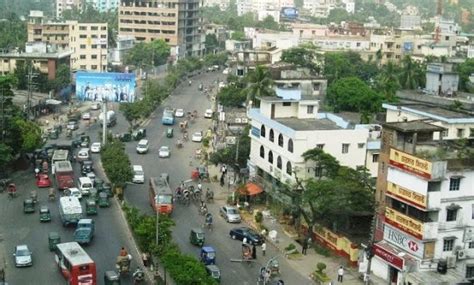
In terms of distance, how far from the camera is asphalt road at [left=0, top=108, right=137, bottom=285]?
31719mm

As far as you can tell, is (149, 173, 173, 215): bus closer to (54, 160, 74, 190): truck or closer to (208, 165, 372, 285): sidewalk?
(208, 165, 372, 285): sidewalk

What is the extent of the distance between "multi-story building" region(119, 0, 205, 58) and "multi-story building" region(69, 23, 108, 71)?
19.5 meters

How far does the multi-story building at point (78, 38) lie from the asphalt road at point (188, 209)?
23844mm

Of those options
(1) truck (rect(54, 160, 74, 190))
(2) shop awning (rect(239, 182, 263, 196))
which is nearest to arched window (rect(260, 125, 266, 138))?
(2) shop awning (rect(239, 182, 263, 196))

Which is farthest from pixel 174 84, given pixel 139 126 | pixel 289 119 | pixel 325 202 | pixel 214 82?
pixel 325 202

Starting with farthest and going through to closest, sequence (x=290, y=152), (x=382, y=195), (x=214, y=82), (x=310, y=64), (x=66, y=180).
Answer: (x=214, y=82), (x=310, y=64), (x=66, y=180), (x=290, y=152), (x=382, y=195)

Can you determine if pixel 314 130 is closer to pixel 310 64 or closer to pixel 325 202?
pixel 325 202

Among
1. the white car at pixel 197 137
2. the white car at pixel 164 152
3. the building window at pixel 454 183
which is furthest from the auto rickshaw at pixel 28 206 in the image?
the white car at pixel 197 137

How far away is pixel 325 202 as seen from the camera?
35156 mm

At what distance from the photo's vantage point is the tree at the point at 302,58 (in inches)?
3532

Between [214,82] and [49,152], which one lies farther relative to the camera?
[214,82]

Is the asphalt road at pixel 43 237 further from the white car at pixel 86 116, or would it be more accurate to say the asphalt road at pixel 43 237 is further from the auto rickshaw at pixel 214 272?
the white car at pixel 86 116

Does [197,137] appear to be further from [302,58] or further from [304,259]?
[302,58]

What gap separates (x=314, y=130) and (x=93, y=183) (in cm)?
1305
